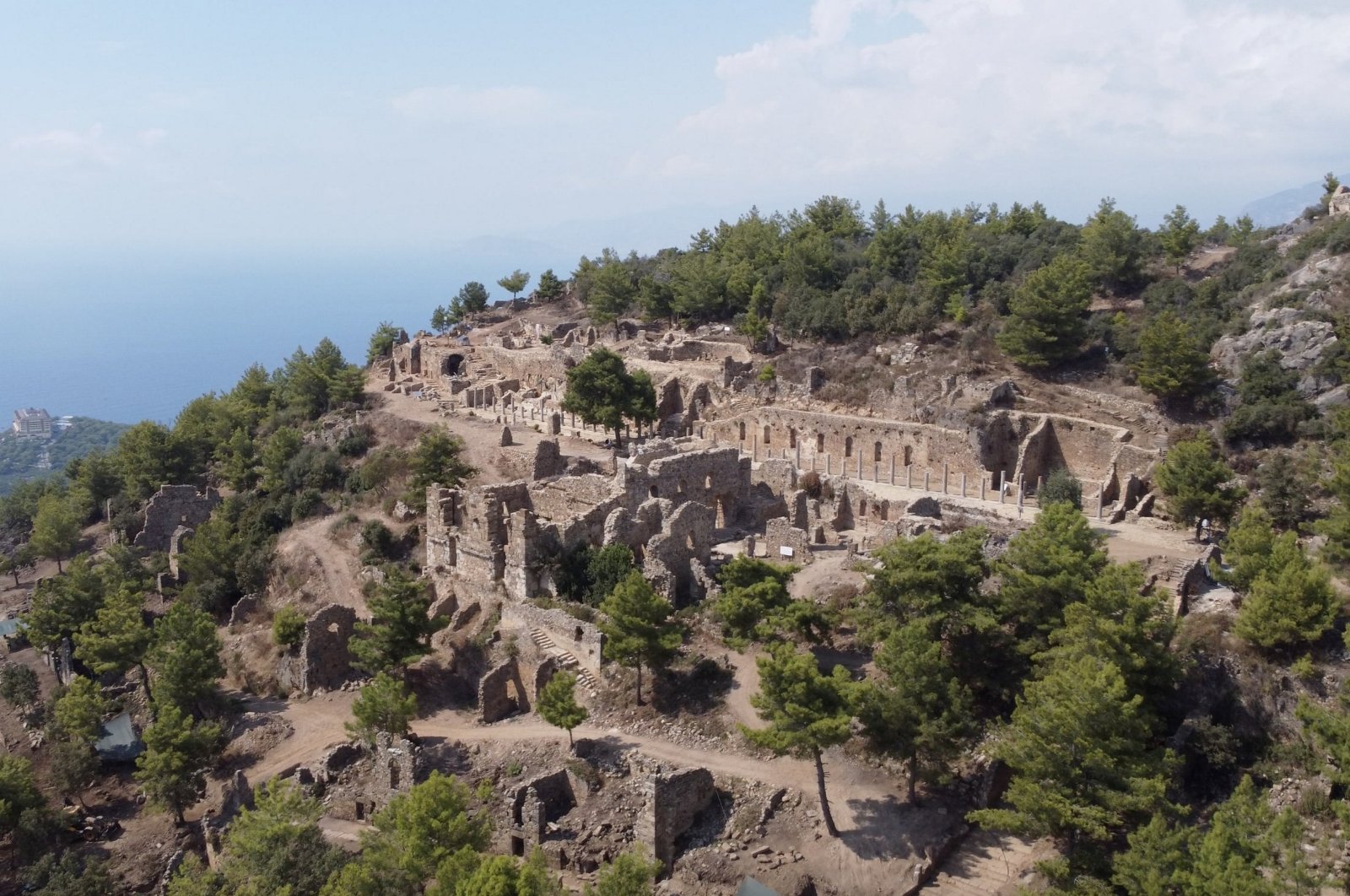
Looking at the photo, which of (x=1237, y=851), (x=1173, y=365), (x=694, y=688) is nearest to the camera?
(x=1237, y=851)

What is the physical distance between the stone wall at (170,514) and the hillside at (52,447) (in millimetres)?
69770

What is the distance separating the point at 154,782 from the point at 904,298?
4632cm

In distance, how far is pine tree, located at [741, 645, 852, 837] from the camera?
23.4m

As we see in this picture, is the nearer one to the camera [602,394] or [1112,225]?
[602,394]

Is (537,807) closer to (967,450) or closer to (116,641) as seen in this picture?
(116,641)

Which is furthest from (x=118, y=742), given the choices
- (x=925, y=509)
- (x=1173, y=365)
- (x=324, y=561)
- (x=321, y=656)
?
(x=1173, y=365)

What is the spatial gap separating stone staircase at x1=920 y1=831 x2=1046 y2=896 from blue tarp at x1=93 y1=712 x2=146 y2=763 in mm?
27649

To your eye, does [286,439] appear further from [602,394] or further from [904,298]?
[904,298]

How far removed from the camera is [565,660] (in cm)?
3250

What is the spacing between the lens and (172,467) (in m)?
62.0

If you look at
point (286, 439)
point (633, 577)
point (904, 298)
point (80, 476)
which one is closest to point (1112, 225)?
point (904, 298)

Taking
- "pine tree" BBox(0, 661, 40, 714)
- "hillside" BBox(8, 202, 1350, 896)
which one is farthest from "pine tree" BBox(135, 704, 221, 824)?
"pine tree" BBox(0, 661, 40, 714)

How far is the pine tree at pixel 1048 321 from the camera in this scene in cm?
5122

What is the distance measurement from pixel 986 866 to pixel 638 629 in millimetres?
11005
